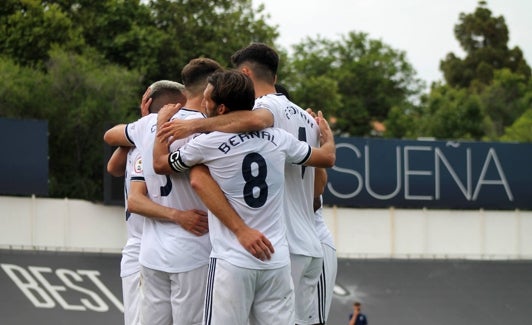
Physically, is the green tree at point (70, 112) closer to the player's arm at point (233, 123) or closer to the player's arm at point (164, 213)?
the player's arm at point (164, 213)

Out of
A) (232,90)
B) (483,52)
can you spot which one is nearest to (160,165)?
(232,90)

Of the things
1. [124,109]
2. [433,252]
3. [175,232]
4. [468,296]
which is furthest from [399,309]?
[175,232]

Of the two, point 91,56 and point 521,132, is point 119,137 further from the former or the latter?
point 521,132

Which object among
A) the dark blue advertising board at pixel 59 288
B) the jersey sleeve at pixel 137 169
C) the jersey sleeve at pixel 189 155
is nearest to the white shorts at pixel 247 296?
the jersey sleeve at pixel 189 155

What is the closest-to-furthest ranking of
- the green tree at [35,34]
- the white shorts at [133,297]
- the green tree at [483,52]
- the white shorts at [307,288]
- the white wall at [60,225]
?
the white shorts at [307,288], the white shorts at [133,297], the white wall at [60,225], the green tree at [35,34], the green tree at [483,52]

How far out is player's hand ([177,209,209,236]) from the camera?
256 inches

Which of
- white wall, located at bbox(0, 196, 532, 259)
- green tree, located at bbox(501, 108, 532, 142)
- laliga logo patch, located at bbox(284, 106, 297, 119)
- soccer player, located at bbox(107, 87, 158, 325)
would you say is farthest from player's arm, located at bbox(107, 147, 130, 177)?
green tree, located at bbox(501, 108, 532, 142)

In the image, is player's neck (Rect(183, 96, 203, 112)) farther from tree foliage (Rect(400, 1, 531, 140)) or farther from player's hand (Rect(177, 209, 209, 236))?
tree foliage (Rect(400, 1, 531, 140))

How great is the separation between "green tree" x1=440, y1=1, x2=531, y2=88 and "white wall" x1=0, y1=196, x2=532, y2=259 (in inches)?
1993

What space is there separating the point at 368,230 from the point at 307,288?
19812 mm

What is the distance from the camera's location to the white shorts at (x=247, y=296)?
6035 millimetres

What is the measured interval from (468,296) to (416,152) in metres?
4.29

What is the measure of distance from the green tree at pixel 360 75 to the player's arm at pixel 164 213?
57.7 m

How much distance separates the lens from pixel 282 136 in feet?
20.4
